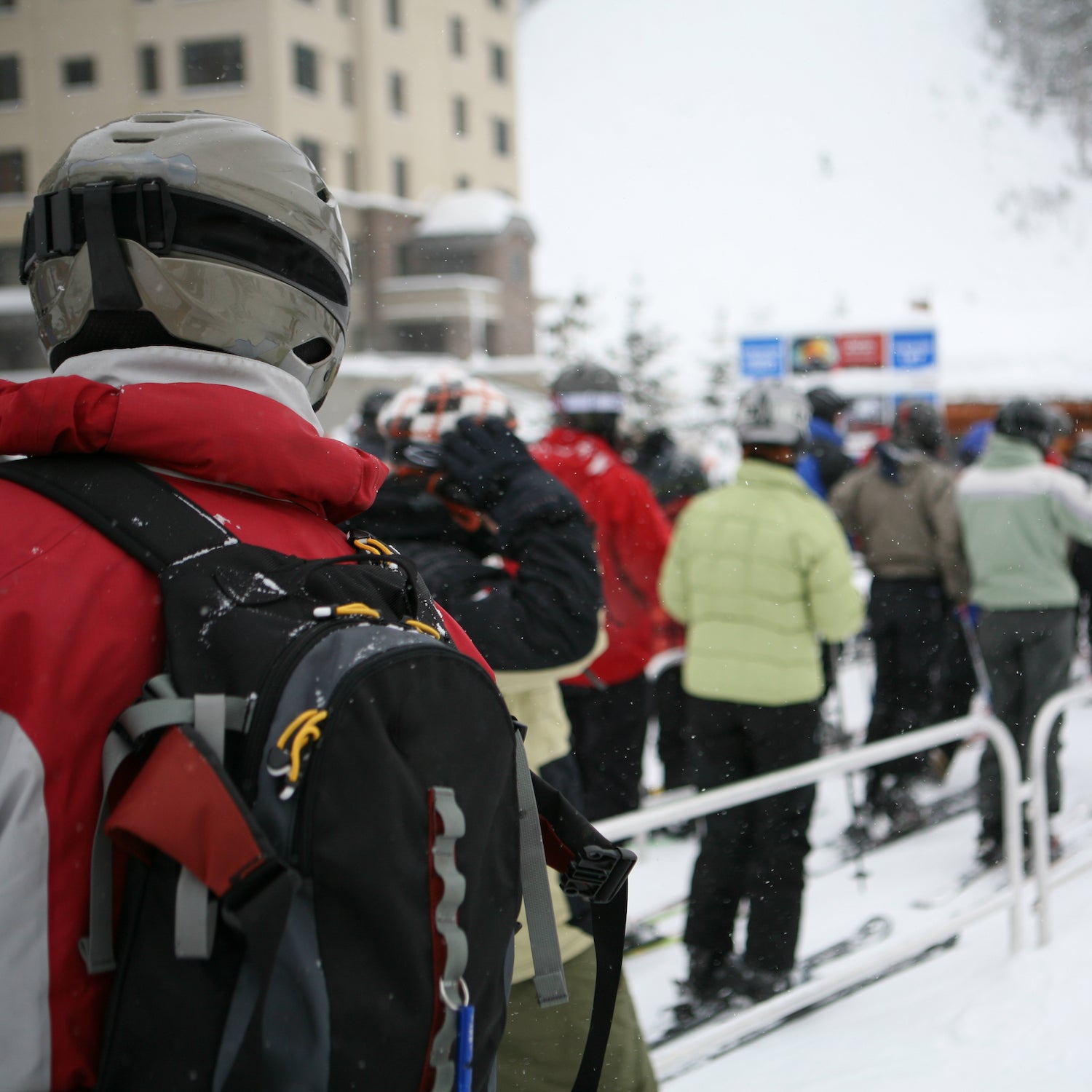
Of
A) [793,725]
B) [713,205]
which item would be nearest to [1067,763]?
[793,725]

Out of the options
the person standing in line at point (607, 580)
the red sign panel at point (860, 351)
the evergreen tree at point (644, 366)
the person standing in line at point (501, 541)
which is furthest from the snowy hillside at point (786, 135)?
the evergreen tree at point (644, 366)

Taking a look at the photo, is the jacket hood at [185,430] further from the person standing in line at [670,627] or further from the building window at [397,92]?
the person standing in line at [670,627]

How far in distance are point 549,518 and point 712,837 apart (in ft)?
5.89

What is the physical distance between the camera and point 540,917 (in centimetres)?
122

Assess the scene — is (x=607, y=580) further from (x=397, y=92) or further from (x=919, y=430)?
(x=919, y=430)

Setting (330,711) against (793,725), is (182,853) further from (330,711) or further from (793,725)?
(793,725)

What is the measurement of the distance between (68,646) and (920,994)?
11.4 feet

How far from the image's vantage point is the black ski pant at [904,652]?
5559 mm

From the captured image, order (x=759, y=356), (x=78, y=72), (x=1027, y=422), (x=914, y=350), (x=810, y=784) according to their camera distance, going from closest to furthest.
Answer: (x=78, y=72) < (x=810, y=784) < (x=1027, y=422) < (x=759, y=356) < (x=914, y=350)

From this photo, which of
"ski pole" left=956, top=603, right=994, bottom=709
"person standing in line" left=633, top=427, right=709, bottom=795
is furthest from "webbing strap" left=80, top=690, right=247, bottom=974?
"ski pole" left=956, top=603, right=994, bottom=709

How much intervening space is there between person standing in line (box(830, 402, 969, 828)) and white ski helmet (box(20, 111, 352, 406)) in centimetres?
484

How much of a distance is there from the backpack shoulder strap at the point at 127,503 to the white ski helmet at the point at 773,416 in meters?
2.87

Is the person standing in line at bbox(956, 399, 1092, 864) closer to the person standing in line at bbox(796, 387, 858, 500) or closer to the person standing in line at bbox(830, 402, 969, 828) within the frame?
the person standing in line at bbox(830, 402, 969, 828)

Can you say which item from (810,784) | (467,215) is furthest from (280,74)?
(467,215)
